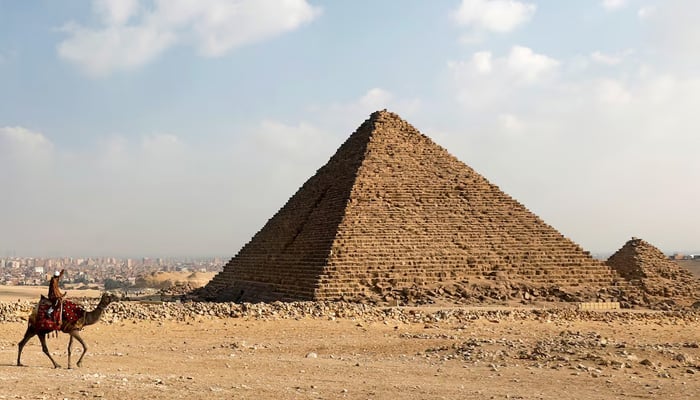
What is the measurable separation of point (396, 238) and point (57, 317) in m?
18.6

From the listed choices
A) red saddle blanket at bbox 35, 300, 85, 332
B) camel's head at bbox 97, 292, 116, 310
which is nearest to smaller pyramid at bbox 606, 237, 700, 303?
camel's head at bbox 97, 292, 116, 310

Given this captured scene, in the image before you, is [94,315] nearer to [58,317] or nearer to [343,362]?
[58,317]

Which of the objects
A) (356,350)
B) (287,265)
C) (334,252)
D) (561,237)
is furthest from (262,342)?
(561,237)

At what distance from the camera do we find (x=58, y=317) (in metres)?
9.36

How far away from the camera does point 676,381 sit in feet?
30.2

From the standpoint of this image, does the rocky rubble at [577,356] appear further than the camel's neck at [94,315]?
Yes

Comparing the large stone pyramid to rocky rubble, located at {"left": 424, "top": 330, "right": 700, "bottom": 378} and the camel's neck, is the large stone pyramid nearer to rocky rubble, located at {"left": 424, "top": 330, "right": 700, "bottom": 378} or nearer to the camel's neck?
rocky rubble, located at {"left": 424, "top": 330, "right": 700, "bottom": 378}

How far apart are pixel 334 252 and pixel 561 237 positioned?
→ 35.9 feet

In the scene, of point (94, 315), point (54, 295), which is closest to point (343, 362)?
point (94, 315)

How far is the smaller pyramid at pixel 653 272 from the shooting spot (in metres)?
33.4

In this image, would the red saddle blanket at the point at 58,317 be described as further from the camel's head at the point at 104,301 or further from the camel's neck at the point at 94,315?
the camel's head at the point at 104,301

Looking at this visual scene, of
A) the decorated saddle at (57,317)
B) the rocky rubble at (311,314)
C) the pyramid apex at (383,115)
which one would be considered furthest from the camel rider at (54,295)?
the pyramid apex at (383,115)

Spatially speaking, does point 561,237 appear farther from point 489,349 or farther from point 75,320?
point 75,320

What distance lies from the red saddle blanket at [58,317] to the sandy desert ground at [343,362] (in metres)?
0.60
